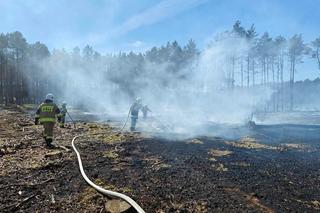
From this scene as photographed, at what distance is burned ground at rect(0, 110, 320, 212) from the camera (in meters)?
5.55

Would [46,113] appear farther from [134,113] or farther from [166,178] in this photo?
[134,113]

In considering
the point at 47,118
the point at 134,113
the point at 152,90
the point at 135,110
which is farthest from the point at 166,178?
the point at 152,90

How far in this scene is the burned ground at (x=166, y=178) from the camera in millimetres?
5547

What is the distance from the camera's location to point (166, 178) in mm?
7129

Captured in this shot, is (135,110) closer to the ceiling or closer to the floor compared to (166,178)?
closer to the ceiling

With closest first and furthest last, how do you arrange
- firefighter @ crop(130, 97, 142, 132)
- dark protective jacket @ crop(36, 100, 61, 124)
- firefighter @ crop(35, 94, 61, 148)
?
firefighter @ crop(35, 94, 61, 148) < dark protective jacket @ crop(36, 100, 61, 124) < firefighter @ crop(130, 97, 142, 132)

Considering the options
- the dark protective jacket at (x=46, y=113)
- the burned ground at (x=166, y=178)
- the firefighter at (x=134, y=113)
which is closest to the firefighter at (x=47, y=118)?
the dark protective jacket at (x=46, y=113)

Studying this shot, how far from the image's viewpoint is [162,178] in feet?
23.4

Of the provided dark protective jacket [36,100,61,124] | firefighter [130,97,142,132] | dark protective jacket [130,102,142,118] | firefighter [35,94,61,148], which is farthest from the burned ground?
dark protective jacket [130,102,142,118]

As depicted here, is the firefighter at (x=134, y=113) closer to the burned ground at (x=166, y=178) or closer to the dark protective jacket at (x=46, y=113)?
the burned ground at (x=166, y=178)

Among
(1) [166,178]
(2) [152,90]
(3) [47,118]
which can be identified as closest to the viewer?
(1) [166,178]

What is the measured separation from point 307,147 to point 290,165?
14.7 ft

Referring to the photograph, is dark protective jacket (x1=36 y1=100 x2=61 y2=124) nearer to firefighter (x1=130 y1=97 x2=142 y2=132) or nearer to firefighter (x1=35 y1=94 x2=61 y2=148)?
firefighter (x1=35 y1=94 x2=61 y2=148)

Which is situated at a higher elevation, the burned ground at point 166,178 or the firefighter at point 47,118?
the firefighter at point 47,118
